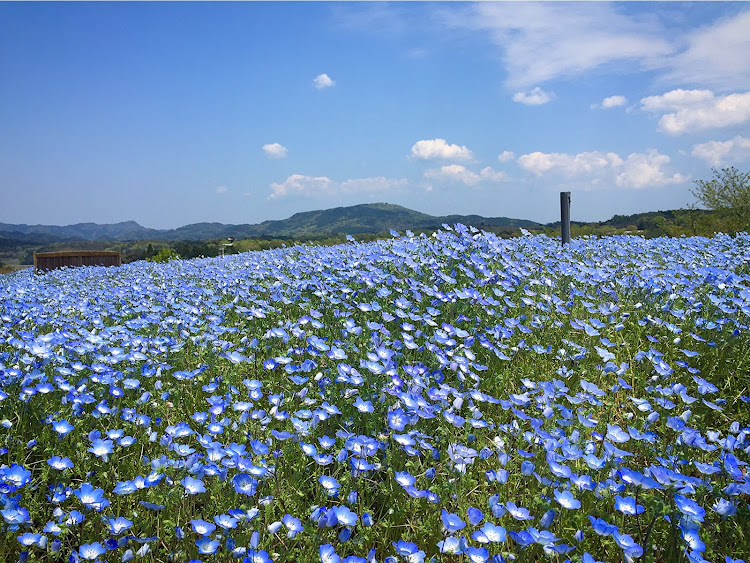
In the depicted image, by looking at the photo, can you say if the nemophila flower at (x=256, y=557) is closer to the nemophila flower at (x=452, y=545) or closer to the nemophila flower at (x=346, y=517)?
the nemophila flower at (x=346, y=517)

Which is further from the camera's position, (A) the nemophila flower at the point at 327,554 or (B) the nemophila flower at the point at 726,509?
(B) the nemophila flower at the point at 726,509

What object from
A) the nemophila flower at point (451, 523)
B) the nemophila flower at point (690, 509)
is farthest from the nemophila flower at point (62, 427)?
the nemophila flower at point (690, 509)

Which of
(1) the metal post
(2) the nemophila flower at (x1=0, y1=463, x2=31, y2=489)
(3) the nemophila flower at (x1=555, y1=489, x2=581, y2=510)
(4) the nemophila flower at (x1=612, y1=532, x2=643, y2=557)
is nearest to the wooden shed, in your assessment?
(1) the metal post

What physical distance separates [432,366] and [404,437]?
1078 mm

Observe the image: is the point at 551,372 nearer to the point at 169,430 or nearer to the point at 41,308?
the point at 169,430

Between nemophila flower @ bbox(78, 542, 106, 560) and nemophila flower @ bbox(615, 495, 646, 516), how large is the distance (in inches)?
88.2

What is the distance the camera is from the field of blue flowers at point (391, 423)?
7.66ft

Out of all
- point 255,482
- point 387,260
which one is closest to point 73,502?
point 255,482

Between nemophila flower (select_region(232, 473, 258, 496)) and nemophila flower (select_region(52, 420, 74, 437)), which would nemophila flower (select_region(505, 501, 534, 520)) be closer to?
nemophila flower (select_region(232, 473, 258, 496))

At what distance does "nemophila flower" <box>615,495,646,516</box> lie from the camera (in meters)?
2.26

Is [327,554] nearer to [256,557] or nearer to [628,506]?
[256,557]

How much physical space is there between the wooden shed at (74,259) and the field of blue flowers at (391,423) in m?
12.3

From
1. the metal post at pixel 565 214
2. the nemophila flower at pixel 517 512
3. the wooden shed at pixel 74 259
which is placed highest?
the metal post at pixel 565 214

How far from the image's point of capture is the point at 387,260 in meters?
5.87
